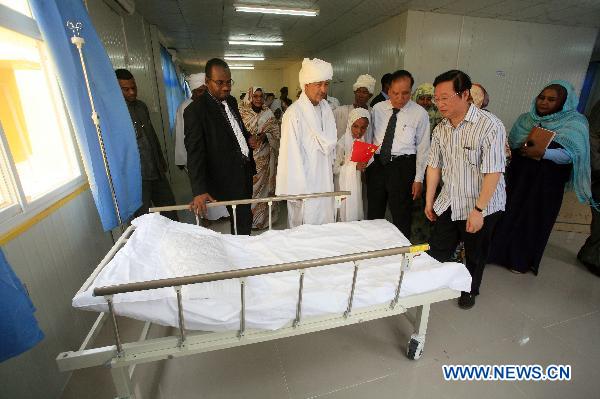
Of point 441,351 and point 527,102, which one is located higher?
point 527,102

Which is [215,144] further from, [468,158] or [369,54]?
[369,54]

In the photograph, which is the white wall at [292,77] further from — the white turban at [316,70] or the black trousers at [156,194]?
the white turban at [316,70]

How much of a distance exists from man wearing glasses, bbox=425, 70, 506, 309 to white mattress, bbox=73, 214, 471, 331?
0.52 meters

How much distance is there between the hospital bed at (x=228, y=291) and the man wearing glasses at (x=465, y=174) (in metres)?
0.61

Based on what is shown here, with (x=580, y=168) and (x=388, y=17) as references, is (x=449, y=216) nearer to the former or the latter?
(x=580, y=168)

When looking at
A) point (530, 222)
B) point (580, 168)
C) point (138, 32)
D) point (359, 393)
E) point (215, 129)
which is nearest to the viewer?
point (359, 393)

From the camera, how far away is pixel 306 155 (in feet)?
8.79

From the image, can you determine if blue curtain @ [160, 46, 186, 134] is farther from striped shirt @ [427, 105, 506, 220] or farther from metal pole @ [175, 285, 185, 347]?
metal pole @ [175, 285, 185, 347]

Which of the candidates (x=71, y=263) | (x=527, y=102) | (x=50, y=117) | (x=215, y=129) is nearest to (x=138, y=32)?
(x=50, y=117)

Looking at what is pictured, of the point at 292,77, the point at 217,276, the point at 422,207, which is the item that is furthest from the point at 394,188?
the point at 292,77

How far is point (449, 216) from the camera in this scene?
241cm

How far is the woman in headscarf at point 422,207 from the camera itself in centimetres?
325

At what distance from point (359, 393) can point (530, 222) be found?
8.08 feet

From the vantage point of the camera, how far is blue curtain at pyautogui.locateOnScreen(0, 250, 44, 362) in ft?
3.77
